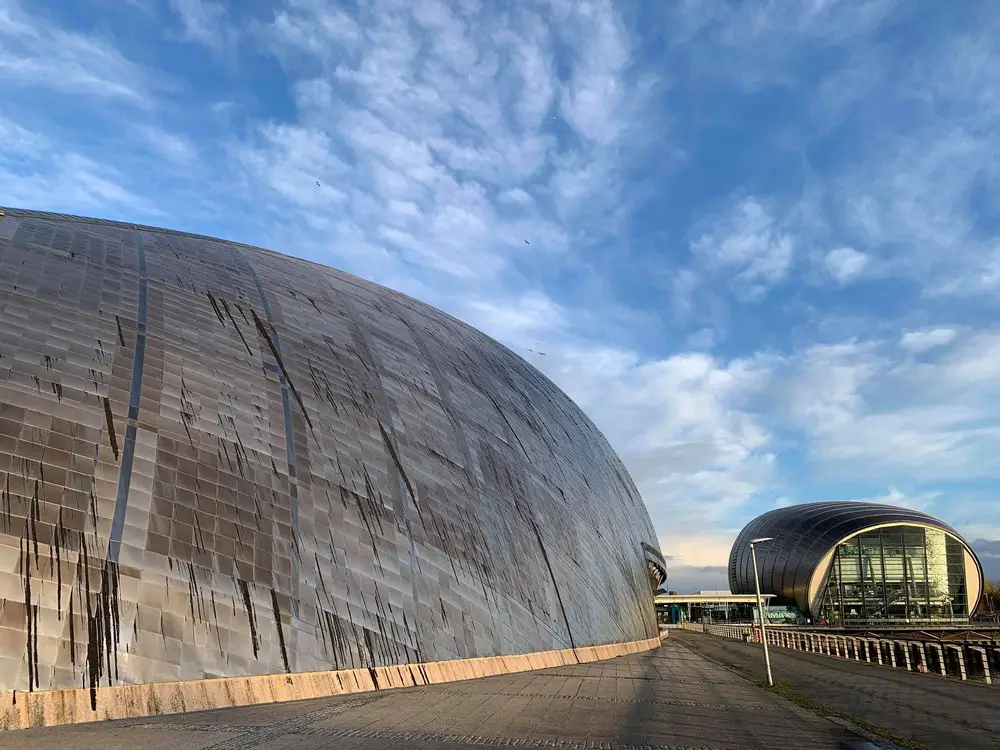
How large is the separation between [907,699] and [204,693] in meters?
18.2

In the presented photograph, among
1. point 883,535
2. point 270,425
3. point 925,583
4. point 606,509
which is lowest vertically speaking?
point 925,583

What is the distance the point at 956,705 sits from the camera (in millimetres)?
18203

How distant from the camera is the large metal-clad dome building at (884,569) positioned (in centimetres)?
8894

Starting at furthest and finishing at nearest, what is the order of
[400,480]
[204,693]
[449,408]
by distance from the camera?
[449,408], [400,480], [204,693]

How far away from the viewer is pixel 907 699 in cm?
1933

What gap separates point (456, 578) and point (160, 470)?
8.05 metres

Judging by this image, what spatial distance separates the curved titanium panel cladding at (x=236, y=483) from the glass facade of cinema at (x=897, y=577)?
78474 mm

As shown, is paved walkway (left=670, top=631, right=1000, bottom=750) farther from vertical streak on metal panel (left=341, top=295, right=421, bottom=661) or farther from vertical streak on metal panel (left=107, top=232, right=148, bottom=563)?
vertical streak on metal panel (left=107, top=232, right=148, bottom=563)

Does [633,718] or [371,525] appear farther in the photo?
[371,525]

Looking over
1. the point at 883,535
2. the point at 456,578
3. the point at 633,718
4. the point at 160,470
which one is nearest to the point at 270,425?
the point at 160,470

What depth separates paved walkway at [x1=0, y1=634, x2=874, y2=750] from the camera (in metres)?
9.73

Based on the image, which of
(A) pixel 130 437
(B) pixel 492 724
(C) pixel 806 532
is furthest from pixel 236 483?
(C) pixel 806 532

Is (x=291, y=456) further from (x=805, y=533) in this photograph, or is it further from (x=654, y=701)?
(x=805, y=533)

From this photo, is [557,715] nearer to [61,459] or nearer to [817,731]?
[817,731]
